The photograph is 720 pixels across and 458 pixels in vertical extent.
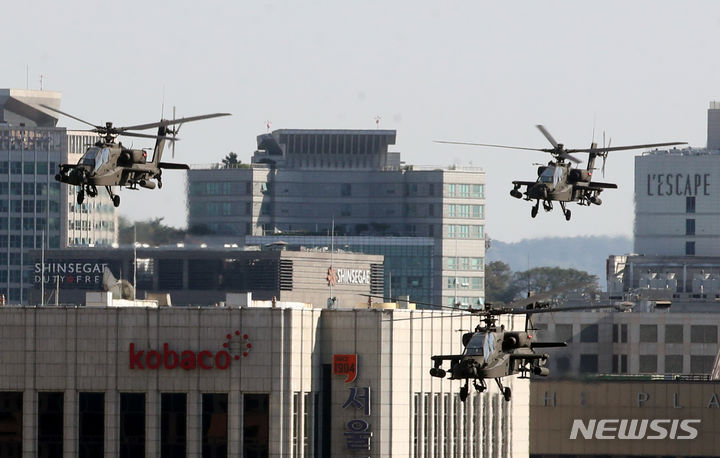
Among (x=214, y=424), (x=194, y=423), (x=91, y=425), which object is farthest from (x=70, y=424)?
(x=214, y=424)

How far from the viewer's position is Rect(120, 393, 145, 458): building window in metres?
146

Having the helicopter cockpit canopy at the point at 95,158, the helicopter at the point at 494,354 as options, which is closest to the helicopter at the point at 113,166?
the helicopter cockpit canopy at the point at 95,158

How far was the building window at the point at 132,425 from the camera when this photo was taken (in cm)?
14588

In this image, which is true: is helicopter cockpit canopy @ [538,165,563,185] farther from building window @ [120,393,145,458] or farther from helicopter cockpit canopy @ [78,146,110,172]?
building window @ [120,393,145,458]

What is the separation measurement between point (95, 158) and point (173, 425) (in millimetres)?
29691

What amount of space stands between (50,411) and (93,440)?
333 centimetres

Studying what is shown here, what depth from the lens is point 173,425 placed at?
146125mm

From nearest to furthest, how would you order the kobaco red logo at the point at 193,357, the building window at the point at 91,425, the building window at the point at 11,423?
the building window at the point at 91,425 < the building window at the point at 11,423 < the kobaco red logo at the point at 193,357

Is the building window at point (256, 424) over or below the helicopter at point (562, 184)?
below

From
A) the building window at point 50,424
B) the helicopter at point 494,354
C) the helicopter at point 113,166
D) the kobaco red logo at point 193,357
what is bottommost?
the building window at point 50,424

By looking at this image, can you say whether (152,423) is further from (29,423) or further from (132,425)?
(29,423)

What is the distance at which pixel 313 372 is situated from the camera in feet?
491

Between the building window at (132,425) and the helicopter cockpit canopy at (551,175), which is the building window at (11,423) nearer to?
the building window at (132,425)

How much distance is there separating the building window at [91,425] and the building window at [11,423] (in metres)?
3.76
